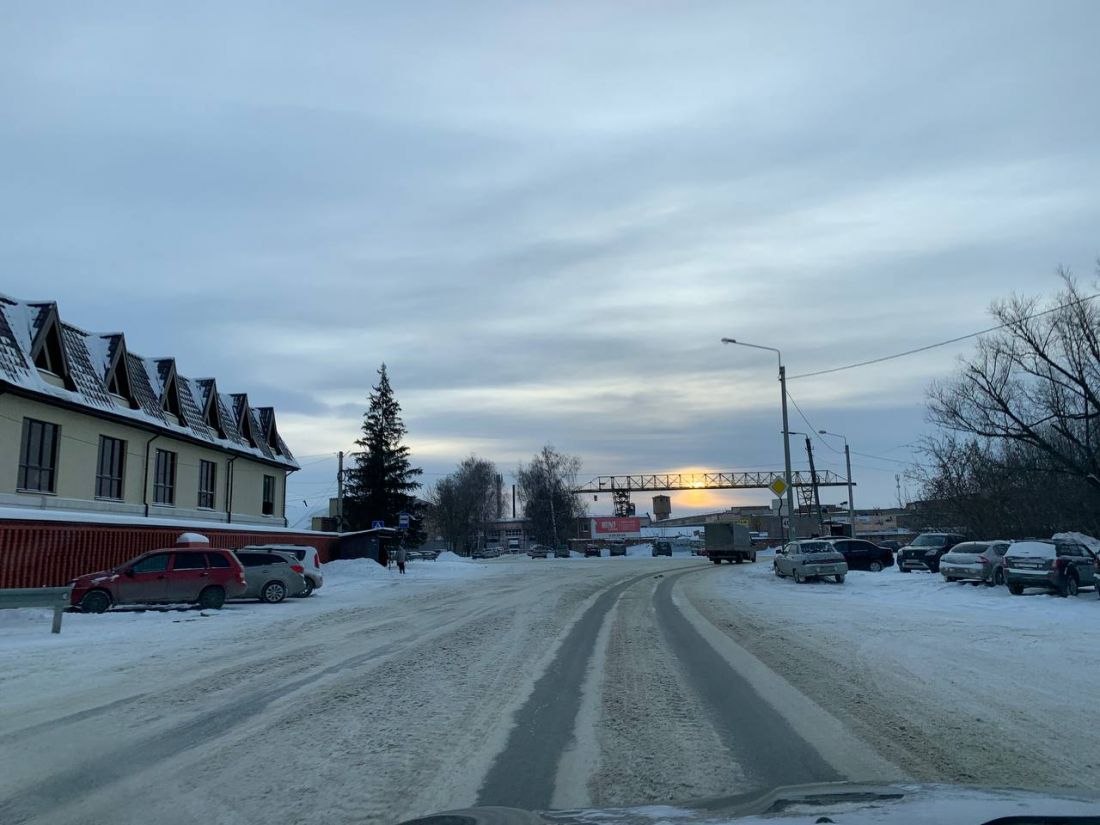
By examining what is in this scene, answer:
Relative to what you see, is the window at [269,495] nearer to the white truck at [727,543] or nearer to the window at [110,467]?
the window at [110,467]

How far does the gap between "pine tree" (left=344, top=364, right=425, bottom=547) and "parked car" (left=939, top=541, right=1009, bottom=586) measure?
36.2 meters

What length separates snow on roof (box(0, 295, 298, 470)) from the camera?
984 inches

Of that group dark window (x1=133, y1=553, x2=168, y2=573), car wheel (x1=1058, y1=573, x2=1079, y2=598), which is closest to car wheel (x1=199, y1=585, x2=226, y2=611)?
dark window (x1=133, y1=553, x2=168, y2=573)

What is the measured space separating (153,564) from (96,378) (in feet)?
39.0

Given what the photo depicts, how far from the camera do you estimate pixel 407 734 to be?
7.50 meters

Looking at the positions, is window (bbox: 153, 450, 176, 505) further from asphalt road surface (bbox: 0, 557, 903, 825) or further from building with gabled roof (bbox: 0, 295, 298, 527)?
asphalt road surface (bbox: 0, 557, 903, 825)

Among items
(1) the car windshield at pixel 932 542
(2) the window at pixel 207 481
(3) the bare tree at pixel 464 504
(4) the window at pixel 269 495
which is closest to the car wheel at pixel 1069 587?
(1) the car windshield at pixel 932 542

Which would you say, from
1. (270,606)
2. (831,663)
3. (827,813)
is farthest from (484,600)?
(827,813)

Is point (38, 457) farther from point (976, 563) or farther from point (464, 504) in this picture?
point (464, 504)

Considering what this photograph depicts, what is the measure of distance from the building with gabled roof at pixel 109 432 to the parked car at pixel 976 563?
2715cm

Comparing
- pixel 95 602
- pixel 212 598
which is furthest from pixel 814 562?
pixel 95 602

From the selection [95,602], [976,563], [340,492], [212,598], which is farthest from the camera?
[340,492]

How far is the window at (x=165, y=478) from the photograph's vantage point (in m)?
33.0

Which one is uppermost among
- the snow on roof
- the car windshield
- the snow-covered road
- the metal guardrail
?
the snow on roof
